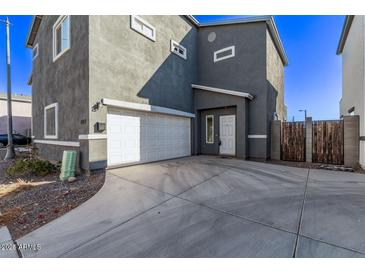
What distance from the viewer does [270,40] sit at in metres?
9.91

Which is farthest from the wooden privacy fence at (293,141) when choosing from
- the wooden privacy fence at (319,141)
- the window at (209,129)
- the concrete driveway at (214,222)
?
the concrete driveway at (214,222)

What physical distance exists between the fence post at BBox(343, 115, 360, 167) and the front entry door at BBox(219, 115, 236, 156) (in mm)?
4386

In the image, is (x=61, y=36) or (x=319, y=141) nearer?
(x=319, y=141)

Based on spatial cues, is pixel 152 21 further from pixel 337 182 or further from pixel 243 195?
pixel 337 182

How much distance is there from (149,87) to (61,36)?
462cm

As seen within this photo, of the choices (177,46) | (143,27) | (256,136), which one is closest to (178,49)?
(177,46)

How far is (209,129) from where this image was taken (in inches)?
409

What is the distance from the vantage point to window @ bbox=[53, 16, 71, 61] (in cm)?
745

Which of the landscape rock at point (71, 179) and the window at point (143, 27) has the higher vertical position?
the window at point (143, 27)

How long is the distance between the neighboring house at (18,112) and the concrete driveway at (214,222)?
23.4 metres

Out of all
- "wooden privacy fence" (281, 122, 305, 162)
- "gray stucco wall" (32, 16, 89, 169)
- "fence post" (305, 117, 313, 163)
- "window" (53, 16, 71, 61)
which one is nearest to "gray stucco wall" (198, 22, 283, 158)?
"wooden privacy fence" (281, 122, 305, 162)

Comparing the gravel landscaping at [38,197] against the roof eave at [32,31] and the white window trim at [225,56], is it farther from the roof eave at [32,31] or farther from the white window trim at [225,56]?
the roof eave at [32,31]

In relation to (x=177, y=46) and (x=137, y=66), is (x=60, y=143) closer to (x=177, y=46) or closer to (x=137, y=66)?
(x=137, y=66)

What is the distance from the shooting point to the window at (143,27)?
7339mm
